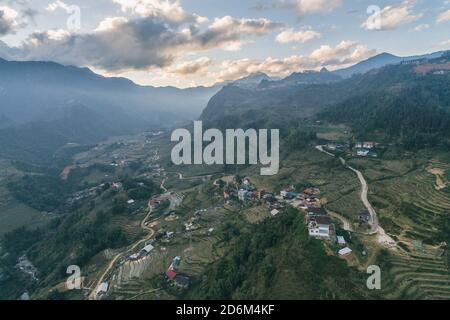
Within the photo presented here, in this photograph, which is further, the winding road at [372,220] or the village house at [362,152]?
the village house at [362,152]

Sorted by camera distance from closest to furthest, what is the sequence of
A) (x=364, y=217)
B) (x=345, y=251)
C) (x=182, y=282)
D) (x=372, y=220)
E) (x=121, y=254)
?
(x=345, y=251), (x=182, y=282), (x=372, y=220), (x=364, y=217), (x=121, y=254)

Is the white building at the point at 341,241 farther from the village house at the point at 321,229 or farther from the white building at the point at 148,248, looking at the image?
the white building at the point at 148,248

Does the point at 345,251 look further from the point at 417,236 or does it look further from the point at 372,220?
the point at 417,236

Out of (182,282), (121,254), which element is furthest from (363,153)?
(121,254)

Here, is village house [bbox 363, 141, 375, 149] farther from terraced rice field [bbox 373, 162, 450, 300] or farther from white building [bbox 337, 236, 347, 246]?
white building [bbox 337, 236, 347, 246]

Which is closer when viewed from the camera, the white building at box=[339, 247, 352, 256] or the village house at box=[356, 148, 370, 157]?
the white building at box=[339, 247, 352, 256]

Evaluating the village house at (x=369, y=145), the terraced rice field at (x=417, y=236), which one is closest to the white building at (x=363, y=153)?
the village house at (x=369, y=145)

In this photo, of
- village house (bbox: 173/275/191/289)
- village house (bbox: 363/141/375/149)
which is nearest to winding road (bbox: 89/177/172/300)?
village house (bbox: 173/275/191/289)

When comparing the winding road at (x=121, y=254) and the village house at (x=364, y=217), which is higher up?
the village house at (x=364, y=217)

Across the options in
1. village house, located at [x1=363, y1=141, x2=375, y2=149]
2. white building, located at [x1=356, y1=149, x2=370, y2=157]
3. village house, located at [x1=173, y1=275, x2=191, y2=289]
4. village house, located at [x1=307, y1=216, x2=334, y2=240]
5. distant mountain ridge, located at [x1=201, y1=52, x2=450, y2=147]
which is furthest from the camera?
distant mountain ridge, located at [x1=201, y1=52, x2=450, y2=147]

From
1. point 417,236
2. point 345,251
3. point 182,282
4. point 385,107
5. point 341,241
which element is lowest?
point 182,282
